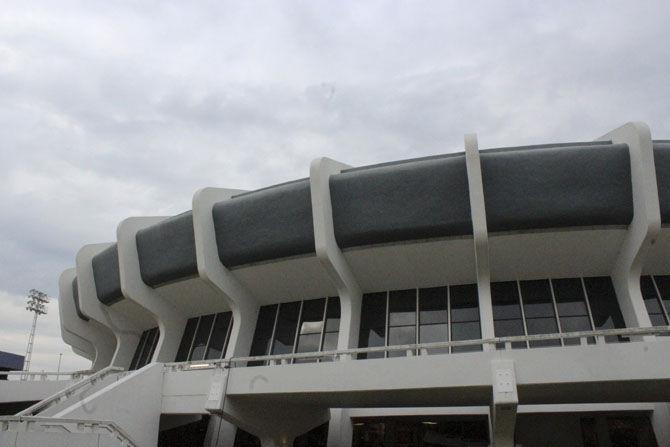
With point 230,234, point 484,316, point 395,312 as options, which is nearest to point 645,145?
point 484,316

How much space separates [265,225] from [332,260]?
3.97 metres

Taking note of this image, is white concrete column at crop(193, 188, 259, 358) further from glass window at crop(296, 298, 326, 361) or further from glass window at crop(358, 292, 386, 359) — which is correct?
glass window at crop(358, 292, 386, 359)

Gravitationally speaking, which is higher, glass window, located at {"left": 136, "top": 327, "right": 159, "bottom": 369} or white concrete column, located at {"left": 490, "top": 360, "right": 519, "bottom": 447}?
glass window, located at {"left": 136, "top": 327, "right": 159, "bottom": 369}

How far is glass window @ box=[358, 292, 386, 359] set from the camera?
81.4 feet

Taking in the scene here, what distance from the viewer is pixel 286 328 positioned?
2731 centimetres

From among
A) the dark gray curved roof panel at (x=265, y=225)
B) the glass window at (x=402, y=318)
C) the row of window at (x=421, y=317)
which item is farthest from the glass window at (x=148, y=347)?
the glass window at (x=402, y=318)

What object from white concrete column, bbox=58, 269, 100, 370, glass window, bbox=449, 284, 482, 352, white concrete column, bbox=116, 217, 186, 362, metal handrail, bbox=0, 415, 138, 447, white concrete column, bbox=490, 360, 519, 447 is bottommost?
metal handrail, bbox=0, 415, 138, 447

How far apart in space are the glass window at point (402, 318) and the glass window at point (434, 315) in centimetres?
37

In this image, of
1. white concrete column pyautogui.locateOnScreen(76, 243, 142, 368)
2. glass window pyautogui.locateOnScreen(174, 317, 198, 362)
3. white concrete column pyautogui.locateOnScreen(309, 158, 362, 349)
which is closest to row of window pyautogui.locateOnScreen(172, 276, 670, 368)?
white concrete column pyautogui.locateOnScreen(309, 158, 362, 349)

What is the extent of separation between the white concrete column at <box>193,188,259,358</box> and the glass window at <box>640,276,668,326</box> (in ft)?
59.1

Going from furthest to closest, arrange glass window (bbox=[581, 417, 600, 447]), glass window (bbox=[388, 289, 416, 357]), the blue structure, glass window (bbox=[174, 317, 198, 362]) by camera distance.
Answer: the blue structure
glass window (bbox=[174, 317, 198, 362])
glass window (bbox=[388, 289, 416, 357])
glass window (bbox=[581, 417, 600, 447])

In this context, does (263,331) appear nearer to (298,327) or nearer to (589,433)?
(298,327)

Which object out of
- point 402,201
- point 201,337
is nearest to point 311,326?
point 201,337

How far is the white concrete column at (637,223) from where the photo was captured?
2000 centimetres
